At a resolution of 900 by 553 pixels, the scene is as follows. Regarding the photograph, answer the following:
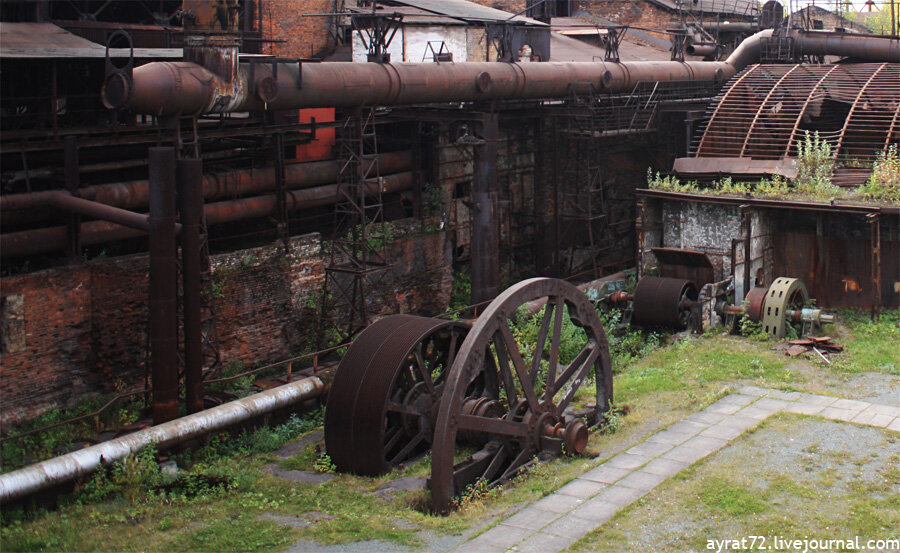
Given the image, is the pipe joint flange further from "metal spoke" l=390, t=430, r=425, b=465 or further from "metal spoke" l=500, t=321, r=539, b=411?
"metal spoke" l=390, t=430, r=425, b=465

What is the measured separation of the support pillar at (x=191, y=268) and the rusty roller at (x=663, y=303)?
8942 millimetres

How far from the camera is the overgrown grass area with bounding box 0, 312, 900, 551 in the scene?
9383 millimetres

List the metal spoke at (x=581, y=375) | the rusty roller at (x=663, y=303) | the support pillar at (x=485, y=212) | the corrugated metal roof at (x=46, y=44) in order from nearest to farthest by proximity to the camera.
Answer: the metal spoke at (x=581, y=375)
the corrugated metal roof at (x=46, y=44)
the rusty roller at (x=663, y=303)
the support pillar at (x=485, y=212)

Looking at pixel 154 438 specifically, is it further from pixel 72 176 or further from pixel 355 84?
pixel 355 84

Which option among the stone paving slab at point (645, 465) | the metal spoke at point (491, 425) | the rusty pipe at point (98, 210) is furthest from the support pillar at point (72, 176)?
the stone paving slab at point (645, 465)

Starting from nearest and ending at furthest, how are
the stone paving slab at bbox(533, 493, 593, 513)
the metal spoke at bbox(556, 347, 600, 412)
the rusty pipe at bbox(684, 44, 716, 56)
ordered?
the stone paving slab at bbox(533, 493, 593, 513), the metal spoke at bbox(556, 347, 600, 412), the rusty pipe at bbox(684, 44, 716, 56)

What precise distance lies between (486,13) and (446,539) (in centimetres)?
1766

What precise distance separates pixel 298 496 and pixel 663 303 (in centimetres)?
963

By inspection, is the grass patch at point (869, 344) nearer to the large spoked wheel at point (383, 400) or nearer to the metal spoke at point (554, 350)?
the metal spoke at point (554, 350)

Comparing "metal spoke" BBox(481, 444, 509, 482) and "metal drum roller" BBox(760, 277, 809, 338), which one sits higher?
"metal drum roller" BBox(760, 277, 809, 338)

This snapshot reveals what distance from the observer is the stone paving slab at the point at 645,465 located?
9.05 m

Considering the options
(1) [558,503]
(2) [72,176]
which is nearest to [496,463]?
(1) [558,503]

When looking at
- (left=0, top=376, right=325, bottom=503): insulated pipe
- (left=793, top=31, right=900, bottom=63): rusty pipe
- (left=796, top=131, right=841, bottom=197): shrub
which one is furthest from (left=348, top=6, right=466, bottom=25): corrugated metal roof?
(left=793, top=31, right=900, bottom=63): rusty pipe

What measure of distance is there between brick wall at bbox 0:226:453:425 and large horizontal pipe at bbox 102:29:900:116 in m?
2.85
